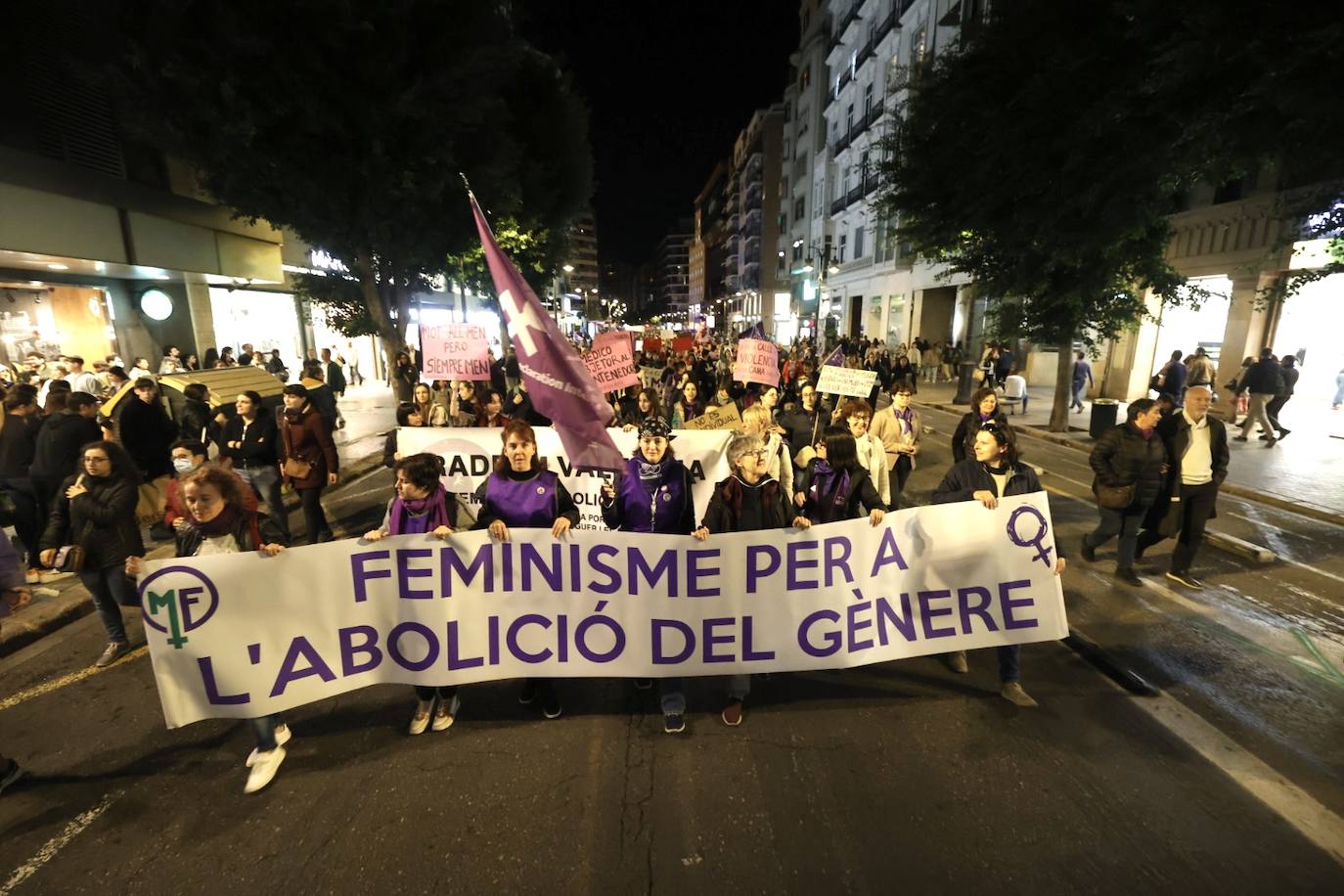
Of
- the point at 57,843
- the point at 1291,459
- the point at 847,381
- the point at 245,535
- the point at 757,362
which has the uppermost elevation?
the point at 757,362

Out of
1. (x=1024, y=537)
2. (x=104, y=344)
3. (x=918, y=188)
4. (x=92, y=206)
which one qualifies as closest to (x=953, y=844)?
(x=1024, y=537)

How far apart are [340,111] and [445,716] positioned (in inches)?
500

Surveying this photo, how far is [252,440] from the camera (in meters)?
6.46

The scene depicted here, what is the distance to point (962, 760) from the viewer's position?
11.9 feet

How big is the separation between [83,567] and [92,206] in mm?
12850

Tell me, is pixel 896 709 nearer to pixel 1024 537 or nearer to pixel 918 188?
pixel 1024 537

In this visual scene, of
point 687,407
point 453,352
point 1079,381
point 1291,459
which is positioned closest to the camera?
point 453,352

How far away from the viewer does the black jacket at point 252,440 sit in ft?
21.2

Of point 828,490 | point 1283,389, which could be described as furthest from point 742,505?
point 1283,389

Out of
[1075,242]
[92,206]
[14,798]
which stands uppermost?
[92,206]

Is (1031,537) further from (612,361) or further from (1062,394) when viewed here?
(1062,394)

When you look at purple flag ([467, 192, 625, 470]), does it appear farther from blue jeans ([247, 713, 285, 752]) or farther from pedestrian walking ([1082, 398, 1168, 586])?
pedestrian walking ([1082, 398, 1168, 586])

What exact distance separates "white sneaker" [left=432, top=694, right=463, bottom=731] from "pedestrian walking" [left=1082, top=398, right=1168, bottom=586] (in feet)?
19.3

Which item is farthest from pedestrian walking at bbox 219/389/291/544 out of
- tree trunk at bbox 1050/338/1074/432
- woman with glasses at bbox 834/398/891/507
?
tree trunk at bbox 1050/338/1074/432
